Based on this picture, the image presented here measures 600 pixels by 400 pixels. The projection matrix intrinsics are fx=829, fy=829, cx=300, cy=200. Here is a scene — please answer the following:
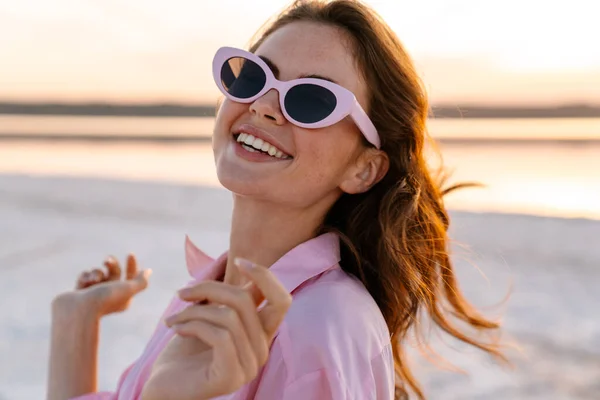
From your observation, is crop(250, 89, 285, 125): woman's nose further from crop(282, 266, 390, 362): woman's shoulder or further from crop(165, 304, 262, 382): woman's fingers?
crop(165, 304, 262, 382): woman's fingers

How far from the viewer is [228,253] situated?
1.71 m

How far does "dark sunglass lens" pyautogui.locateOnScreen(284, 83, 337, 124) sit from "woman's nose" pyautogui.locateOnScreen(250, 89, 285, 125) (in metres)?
0.02

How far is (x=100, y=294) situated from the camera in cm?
192

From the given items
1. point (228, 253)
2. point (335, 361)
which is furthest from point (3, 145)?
point (335, 361)

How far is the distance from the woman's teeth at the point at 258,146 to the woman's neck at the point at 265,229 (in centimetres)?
10

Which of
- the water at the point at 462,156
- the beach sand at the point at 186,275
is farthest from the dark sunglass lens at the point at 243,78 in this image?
the water at the point at 462,156

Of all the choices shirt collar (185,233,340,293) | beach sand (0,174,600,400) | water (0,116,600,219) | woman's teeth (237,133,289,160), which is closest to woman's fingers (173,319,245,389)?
shirt collar (185,233,340,293)

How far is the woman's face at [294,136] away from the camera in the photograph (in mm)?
1527

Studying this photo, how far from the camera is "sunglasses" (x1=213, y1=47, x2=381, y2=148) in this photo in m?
1.52

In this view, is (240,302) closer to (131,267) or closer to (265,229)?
(265,229)

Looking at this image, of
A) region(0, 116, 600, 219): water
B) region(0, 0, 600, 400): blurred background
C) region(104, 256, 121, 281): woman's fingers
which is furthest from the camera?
region(0, 116, 600, 219): water

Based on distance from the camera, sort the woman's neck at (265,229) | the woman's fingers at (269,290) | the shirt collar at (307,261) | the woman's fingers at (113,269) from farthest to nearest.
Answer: the woman's fingers at (113,269) < the woman's neck at (265,229) < the shirt collar at (307,261) < the woman's fingers at (269,290)

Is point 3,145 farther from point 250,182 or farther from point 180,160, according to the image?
point 250,182

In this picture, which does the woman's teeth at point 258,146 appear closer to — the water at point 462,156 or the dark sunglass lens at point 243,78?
the dark sunglass lens at point 243,78
